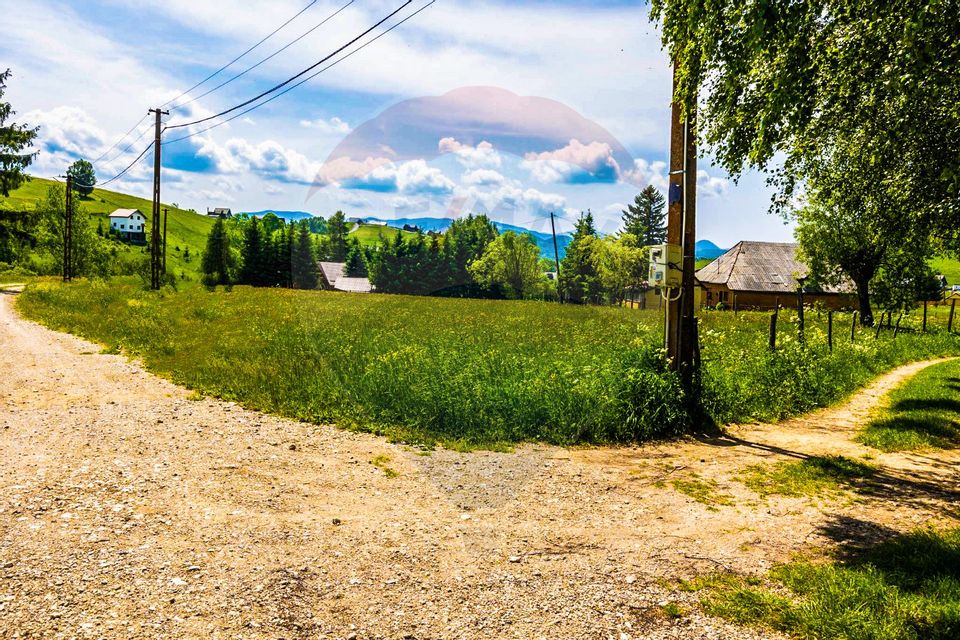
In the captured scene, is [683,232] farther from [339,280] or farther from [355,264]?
[339,280]

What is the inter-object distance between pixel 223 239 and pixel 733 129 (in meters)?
84.3

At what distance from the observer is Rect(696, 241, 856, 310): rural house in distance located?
187 ft

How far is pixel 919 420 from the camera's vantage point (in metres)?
10.5

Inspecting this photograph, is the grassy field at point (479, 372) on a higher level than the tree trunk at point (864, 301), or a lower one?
lower

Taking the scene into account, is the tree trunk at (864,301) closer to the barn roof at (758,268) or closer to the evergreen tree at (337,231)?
the barn roof at (758,268)

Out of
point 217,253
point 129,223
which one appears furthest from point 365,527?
point 129,223

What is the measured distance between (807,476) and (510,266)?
15.8ft

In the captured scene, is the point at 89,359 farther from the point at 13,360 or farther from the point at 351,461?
the point at 351,461

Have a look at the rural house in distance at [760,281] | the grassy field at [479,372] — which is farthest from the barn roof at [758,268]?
the grassy field at [479,372]

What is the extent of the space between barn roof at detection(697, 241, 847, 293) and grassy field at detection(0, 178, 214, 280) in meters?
105

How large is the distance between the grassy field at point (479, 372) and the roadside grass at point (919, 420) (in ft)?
4.07

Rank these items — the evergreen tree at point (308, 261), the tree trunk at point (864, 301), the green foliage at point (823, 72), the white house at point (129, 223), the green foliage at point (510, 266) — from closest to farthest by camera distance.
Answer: the green foliage at point (823, 72) < the green foliage at point (510, 266) < the evergreen tree at point (308, 261) < the tree trunk at point (864, 301) < the white house at point (129, 223)

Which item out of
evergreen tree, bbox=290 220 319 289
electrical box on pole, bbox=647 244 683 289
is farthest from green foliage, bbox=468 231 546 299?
electrical box on pole, bbox=647 244 683 289

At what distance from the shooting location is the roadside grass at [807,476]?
712cm
